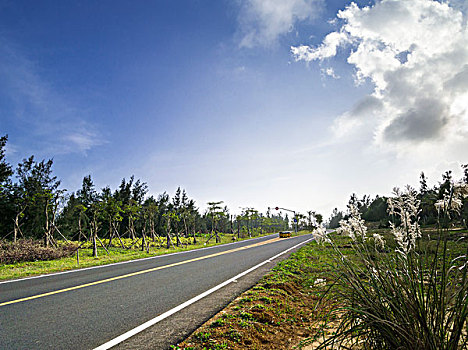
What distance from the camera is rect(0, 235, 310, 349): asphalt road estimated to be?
3227 millimetres

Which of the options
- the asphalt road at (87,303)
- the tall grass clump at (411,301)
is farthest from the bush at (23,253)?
the tall grass clump at (411,301)

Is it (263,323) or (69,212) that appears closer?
(263,323)

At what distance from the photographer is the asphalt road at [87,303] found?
3.23 m

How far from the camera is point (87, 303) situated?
450cm

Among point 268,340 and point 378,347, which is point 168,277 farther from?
point 378,347

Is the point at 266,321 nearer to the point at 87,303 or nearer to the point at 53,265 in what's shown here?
the point at 87,303

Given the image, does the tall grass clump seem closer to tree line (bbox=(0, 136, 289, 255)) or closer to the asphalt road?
the asphalt road

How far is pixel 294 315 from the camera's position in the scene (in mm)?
3812

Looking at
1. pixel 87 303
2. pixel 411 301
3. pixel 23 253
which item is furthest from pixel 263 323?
pixel 23 253

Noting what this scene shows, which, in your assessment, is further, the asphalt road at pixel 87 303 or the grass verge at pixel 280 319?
the asphalt road at pixel 87 303

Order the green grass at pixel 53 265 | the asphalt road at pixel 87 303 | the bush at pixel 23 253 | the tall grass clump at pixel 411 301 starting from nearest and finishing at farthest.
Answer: the tall grass clump at pixel 411 301 < the asphalt road at pixel 87 303 < the green grass at pixel 53 265 < the bush at pixel 23 253

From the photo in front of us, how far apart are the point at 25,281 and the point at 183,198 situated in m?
43.5

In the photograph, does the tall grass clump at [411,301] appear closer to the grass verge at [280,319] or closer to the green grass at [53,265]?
the grass verge at [280,319]

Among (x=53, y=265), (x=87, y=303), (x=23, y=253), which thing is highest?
(x=23, y=253)
